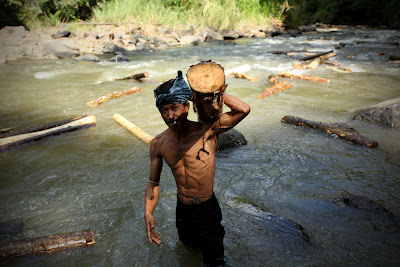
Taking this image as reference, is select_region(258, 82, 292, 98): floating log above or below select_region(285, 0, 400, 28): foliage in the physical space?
below

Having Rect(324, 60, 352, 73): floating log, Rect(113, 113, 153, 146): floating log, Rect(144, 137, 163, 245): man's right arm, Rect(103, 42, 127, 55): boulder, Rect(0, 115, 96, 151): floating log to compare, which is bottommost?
Rect(0, 115, 96, 151): floating log

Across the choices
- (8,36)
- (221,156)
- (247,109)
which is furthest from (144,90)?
(8,36)

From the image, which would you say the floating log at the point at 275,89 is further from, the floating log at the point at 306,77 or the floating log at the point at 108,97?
the floating log at the point at 108,97

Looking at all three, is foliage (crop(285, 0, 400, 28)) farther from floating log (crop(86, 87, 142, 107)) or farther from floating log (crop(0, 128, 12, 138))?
floating log (crop(0, 128, 12, 138))

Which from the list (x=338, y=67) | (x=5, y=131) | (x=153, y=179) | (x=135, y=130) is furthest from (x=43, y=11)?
(x=153, y=179)

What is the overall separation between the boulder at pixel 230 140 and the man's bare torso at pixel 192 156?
265cm

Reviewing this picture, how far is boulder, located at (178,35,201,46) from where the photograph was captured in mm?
18375

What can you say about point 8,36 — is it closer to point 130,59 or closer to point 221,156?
point 130,59

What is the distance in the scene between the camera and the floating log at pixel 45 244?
2.67m

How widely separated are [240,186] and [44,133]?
145 inches

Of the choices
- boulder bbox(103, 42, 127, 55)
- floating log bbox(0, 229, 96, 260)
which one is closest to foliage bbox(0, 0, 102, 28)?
boulder bbox(103, 42, 127, 55)

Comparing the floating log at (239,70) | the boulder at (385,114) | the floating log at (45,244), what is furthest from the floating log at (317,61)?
the floating log at (45,244)

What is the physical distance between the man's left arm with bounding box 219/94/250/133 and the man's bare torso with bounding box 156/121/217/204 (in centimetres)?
10

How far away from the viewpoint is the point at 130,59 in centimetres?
1419
